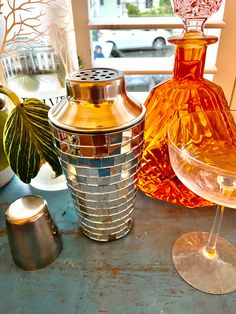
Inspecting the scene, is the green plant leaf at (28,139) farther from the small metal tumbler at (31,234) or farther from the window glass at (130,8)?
the window glass at (130,8)

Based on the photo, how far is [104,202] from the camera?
37cm

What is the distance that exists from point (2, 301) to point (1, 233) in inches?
4.5

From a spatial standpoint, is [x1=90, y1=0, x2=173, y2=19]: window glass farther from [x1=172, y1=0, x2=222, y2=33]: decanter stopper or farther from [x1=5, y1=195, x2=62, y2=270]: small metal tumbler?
[x1=5, y1=195, x2=62, y2=270]: small metal tumbler

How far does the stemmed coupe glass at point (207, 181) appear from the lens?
1.04 ft

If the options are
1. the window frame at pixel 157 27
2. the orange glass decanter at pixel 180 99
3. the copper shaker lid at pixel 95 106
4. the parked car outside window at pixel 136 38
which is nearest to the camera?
the copper shaker lid at pixel 95 106

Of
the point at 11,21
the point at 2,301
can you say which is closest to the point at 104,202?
the point at 2,301

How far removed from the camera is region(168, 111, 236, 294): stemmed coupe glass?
0.32 metres

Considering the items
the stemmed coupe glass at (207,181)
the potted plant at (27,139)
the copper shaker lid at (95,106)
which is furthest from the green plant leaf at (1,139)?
the stemmed coupe glass at (207,181)

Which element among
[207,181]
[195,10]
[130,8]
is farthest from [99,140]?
[130,8]

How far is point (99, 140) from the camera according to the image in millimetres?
302

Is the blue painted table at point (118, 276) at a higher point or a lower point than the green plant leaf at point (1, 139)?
lower

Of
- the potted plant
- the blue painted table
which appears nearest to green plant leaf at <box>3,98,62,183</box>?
the potted plant

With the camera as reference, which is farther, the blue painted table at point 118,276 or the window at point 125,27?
the window at point 125,27

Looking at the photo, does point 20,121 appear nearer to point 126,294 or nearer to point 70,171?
point 70,171
